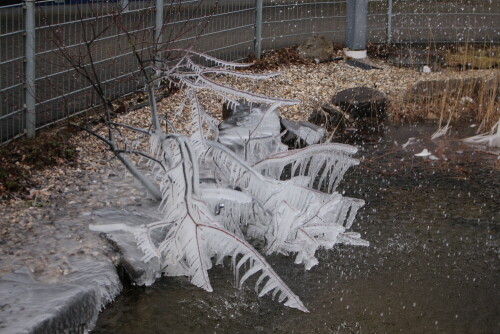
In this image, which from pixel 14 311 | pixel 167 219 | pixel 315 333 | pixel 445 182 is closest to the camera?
pixel 14 311

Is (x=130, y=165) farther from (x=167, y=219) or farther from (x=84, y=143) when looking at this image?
(x=84, y=143)

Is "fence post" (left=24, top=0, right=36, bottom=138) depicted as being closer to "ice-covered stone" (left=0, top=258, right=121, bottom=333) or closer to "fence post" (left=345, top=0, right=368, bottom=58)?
"ice-covered stone" (left=0, top=258, right=121, bottom=333)

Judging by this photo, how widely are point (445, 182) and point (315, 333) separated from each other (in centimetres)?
266

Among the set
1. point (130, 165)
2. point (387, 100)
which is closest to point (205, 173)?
point (130, 165)

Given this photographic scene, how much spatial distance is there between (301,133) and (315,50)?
3337 mm

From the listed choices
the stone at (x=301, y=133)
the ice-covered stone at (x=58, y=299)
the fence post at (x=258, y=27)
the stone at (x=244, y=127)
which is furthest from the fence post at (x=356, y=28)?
the ice-covered stone at (x=58, y=299)

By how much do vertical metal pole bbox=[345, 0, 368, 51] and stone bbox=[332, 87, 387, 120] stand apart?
230 centimetres

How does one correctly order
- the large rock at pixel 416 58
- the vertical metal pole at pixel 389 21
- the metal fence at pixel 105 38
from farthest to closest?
the vertical metal pole at pixel 389 21 < the large rock at pixel 416 58 < the metal fence at pixel 105 38

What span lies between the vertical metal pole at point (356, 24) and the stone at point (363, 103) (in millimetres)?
2301

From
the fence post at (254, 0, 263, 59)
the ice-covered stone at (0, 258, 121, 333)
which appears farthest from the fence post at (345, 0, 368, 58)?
the ice-covered stone at (0, 258, 121, 333)

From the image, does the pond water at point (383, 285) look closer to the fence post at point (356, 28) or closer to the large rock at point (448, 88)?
the large rock at point (448, 88)

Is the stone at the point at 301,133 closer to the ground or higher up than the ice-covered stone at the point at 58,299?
higher up

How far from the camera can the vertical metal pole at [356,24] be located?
10.5 m

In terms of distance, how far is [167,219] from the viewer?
15.8ft
